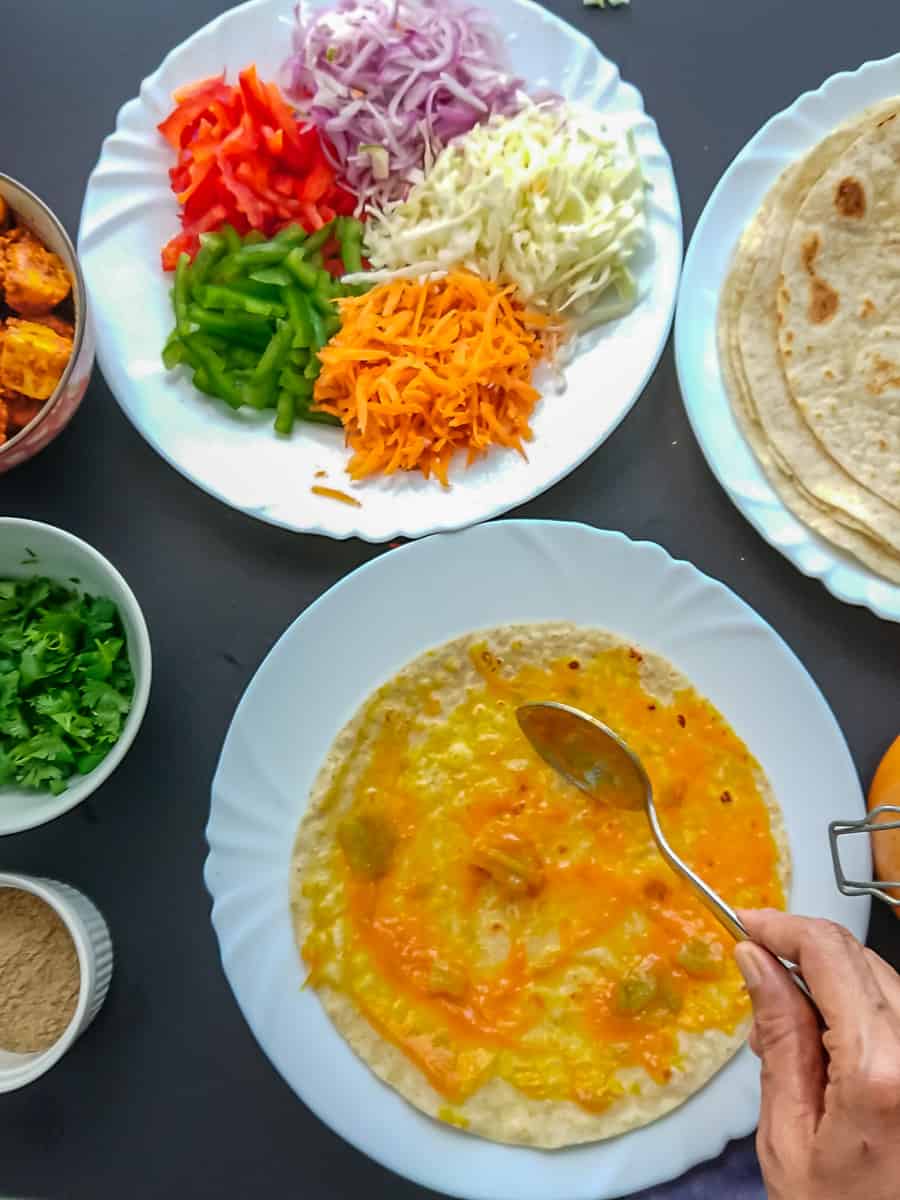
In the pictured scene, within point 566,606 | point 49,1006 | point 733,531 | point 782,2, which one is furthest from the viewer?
point 782,2

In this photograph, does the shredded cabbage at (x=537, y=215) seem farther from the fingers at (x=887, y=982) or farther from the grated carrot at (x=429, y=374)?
the fingers at (x=887, y=982)

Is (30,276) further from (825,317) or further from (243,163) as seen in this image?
(825,317)

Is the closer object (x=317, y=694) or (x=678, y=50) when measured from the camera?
(x=317, y=694)

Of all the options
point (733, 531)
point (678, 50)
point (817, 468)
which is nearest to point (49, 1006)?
point (733, 531)

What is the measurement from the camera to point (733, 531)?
208 centimetres

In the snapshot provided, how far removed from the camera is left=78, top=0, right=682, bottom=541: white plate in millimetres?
1937

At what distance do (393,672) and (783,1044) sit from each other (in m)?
0.94

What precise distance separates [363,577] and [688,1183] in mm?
1326

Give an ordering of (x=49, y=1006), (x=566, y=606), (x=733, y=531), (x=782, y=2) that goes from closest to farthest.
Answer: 1. (x=49, y=1006)
2. (x=566, y=606)
3. (x=733, y=531)
4. (x=782, y=2)

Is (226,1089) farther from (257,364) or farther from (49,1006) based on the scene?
(257,364)

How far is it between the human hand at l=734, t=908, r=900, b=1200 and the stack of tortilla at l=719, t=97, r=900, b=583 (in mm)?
908

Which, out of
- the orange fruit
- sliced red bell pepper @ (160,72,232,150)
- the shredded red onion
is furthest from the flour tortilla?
sliced red bell pepper @ (160,72,232,150)

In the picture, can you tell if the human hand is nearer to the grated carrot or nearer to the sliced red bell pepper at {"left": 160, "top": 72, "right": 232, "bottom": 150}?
the grated carrot

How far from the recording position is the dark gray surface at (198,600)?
1.98 m
